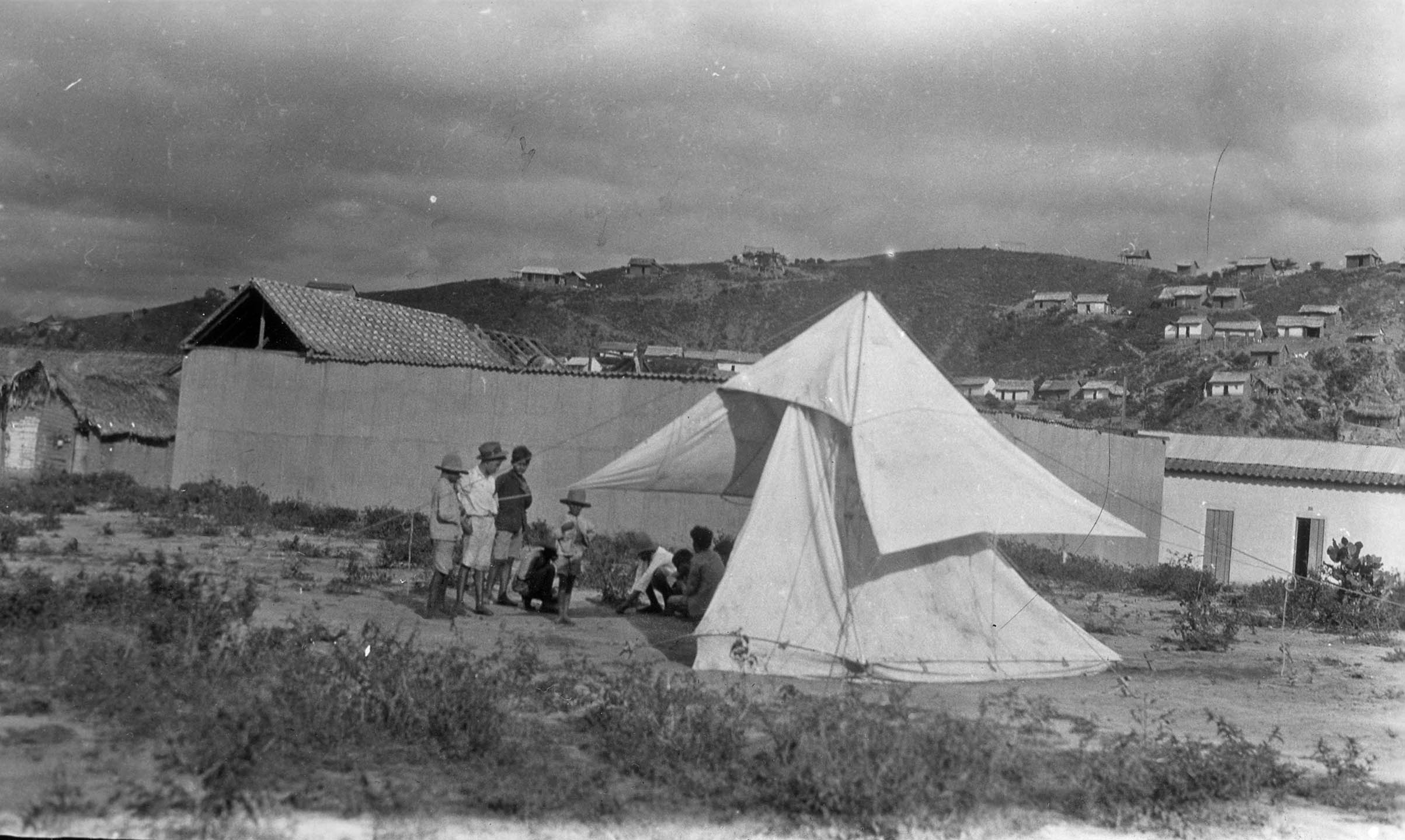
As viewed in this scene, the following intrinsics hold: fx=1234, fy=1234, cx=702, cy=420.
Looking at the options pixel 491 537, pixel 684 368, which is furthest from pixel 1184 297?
pixel 491 537

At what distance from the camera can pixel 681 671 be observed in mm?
8445

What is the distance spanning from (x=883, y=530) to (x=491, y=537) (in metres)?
3.70

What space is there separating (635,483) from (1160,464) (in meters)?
17.1

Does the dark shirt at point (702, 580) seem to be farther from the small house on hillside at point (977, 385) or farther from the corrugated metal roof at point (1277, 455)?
the small house on hillside at point (977, 385)

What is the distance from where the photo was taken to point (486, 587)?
1106cm

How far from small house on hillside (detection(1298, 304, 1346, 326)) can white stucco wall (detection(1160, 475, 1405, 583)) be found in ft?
119

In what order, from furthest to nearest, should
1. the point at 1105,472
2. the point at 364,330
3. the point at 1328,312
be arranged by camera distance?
1. the point at 1328,312
2. the point at 364,330
3. the point at 1105,472

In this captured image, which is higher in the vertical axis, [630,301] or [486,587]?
[630,301]

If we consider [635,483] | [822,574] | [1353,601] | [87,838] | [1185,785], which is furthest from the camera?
[1353,601]

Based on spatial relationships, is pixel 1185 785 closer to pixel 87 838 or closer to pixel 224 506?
pixel 87 838

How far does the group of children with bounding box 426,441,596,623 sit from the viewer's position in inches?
400

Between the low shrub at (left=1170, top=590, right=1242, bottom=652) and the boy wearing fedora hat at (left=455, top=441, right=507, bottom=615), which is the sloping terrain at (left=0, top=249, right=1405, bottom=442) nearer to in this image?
the low shrub at (left=1170, top=590, right=1242, bottom=652)

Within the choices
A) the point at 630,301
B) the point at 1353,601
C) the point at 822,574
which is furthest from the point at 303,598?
the point at 630,301

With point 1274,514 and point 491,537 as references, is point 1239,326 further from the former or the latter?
point 491,537
